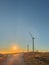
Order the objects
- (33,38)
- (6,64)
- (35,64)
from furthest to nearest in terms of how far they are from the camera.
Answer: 1. (33,38)
2. (35,64)
3. (6,64)

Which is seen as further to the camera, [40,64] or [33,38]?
[33,38]

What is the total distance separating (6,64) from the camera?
53.2m

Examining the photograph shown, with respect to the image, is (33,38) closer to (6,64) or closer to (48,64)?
(48,64)

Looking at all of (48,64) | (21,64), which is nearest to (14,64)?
(21,64)

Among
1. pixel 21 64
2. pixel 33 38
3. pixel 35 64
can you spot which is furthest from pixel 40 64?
pixel 33 38

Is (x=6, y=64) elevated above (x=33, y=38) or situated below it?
below

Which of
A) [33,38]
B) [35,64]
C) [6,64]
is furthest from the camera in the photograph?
[33,38]

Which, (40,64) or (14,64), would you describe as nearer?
(14,64)

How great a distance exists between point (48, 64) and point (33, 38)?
1379 inches

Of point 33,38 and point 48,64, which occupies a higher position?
point 33,38

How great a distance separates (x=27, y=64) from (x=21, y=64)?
1930 mm

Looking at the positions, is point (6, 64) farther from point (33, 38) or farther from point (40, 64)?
point (33, 38)

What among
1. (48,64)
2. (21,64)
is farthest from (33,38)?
(21,64)

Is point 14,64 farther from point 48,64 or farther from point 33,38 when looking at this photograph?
point 33,38
